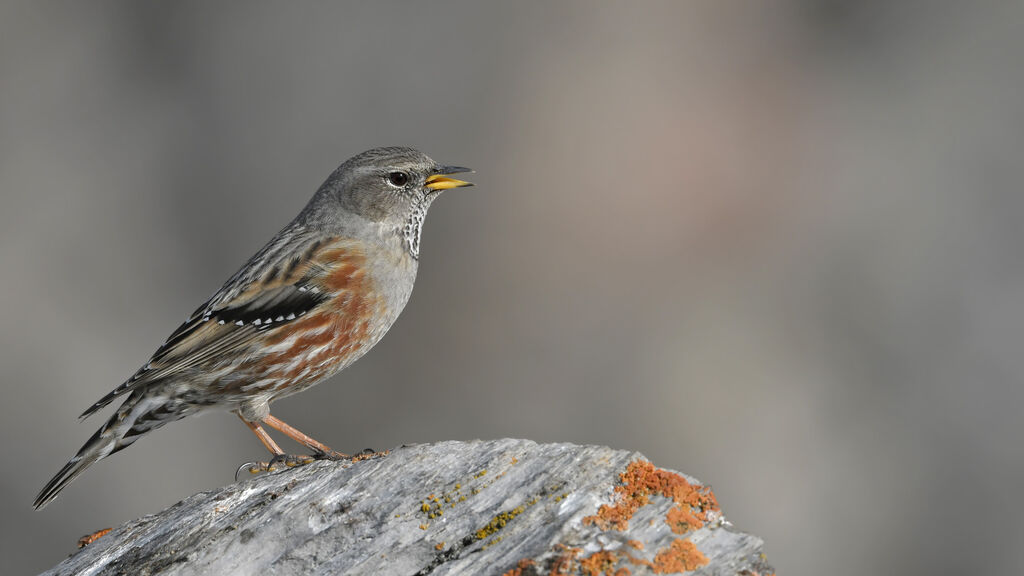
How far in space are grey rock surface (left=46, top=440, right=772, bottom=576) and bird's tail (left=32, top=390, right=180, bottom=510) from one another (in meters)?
1.40

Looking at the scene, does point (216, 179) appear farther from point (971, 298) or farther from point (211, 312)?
point (971, 298)

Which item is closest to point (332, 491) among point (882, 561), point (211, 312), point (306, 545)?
point (306, 545)

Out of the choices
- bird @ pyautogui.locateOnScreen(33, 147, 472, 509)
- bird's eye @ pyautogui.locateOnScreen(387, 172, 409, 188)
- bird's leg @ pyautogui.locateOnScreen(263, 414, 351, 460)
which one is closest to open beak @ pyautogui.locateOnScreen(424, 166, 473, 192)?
bird's eye @ pyautogui.locateOnScreen(387, 172, 409, 188)

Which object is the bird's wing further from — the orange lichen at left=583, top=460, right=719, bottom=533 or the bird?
the orange lichen at left=583, top=460, right=719, bottom=533

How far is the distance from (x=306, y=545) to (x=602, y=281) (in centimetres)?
721

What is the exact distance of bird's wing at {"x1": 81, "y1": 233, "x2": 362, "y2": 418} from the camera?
5.85 metres

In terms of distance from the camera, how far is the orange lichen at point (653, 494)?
3469mm

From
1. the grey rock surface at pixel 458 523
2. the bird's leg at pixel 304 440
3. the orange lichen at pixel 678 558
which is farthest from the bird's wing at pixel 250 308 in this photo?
the orange lichen at pixel 678 558

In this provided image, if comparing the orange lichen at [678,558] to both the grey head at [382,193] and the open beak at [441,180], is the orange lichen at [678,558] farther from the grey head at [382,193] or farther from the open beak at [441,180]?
the open beak at [441,180]

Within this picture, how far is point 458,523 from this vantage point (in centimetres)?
370

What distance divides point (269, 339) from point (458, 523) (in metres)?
2.64

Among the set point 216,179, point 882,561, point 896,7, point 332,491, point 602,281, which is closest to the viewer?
point 332,491

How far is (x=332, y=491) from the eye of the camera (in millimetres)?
4047

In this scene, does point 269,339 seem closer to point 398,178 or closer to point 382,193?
point 382,193
